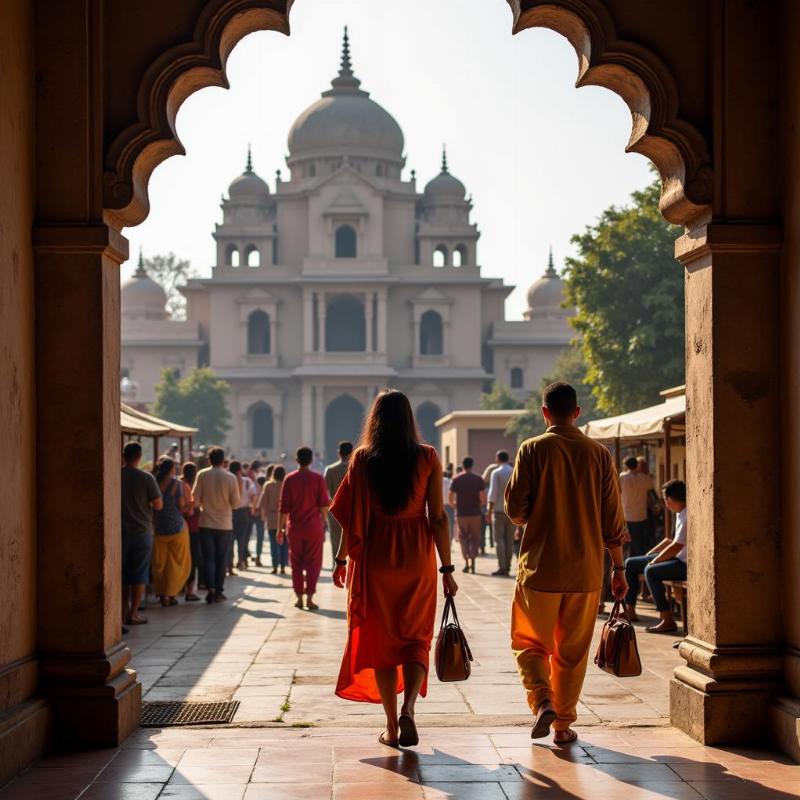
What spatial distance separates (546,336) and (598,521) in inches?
2338

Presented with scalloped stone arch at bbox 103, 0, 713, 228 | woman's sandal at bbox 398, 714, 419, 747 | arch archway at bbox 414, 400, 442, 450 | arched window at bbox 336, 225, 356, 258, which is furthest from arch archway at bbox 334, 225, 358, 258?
woman's sandal at bbox 398, 714, 419, 747

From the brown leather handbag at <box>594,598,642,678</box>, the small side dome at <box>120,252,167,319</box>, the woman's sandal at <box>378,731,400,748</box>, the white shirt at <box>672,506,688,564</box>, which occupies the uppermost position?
the small side dome at <box>120,252,167,319</box>

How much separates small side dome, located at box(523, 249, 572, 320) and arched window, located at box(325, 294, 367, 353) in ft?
41.1

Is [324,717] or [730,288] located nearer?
[730,288]

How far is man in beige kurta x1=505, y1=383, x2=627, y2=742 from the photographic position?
614 centimetres

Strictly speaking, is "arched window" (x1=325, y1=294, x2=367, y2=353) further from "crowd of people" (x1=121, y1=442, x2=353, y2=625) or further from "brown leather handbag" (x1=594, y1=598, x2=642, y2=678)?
"brown leather handbag" (x1=594, y1=598, x2=642, y2=678)

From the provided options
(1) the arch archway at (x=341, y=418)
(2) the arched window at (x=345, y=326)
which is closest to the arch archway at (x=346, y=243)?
(2) the arched window at (x=345, y=326)

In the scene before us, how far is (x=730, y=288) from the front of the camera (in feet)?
21.1

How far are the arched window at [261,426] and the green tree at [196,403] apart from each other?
20.7ft

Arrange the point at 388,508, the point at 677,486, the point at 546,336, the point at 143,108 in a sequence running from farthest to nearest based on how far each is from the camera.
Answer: the point at 546,336
the point at 677,486
the point at 143,108
the point at 388,508

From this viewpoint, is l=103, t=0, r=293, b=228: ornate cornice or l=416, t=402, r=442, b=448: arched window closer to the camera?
l=103, t=0, r=293, b=228: ornate cornice

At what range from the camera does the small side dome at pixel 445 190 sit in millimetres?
67250

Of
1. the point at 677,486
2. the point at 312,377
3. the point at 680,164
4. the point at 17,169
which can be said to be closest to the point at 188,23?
the point at 17,169

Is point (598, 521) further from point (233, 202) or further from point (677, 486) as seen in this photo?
point (233, 202)
